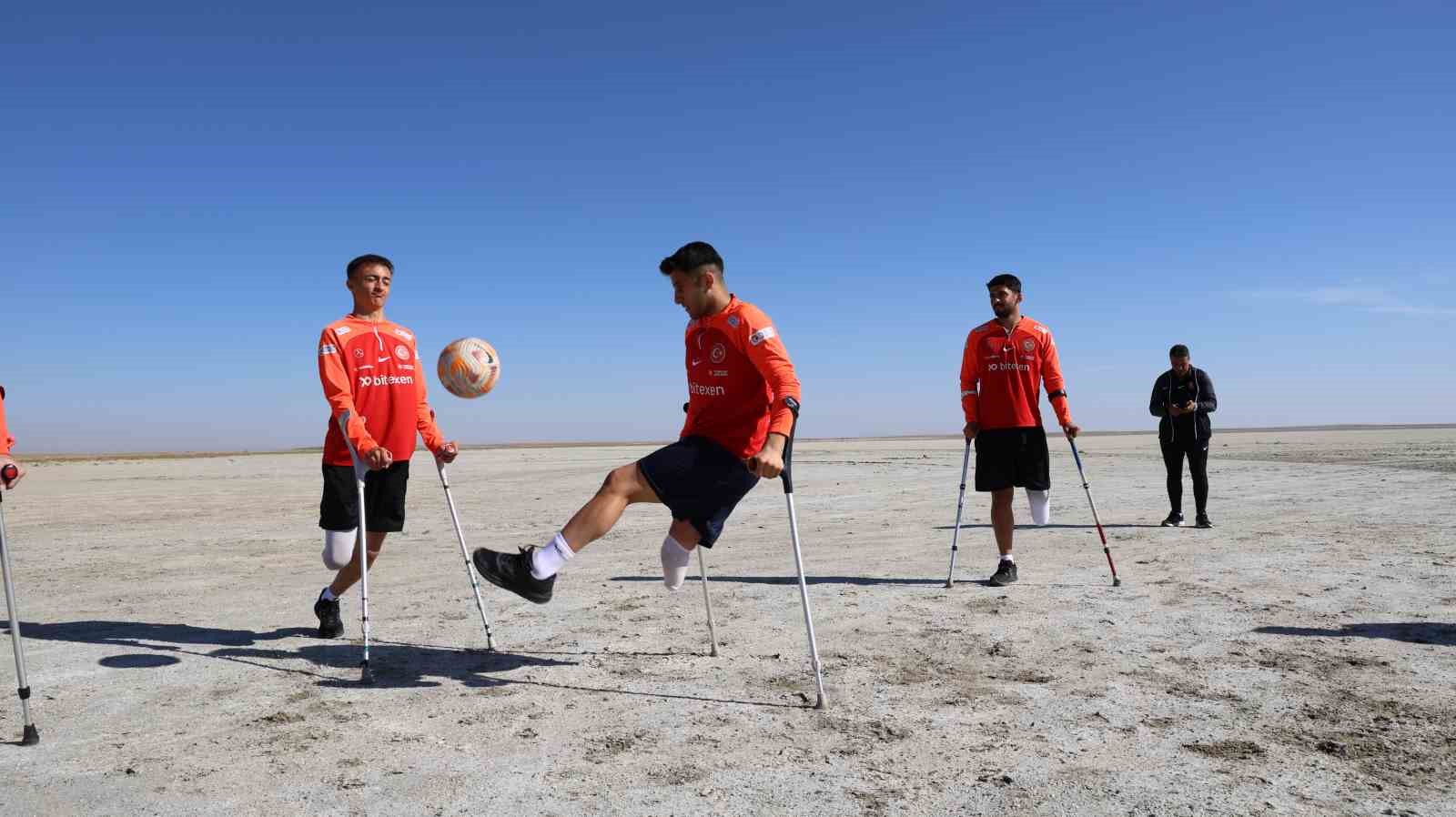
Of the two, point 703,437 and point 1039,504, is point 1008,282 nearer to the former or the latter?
point 1039,504

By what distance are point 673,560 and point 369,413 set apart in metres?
2.31

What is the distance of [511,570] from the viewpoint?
452 centimetres

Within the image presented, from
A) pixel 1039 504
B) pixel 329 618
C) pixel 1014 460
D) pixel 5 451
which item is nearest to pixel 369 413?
pixel 329 618

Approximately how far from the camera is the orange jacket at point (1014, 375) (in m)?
7.87

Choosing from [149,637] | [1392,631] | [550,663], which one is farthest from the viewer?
[149,637]

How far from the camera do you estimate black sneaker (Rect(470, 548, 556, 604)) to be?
14.9 ft

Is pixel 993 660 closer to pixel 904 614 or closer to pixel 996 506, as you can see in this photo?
pixel 904 614

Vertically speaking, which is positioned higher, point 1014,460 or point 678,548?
point 1014,460

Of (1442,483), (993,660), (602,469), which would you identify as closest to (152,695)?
→ (993,660)

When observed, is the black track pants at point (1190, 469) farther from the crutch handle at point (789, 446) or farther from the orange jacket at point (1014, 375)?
the crutch handle at point (789, 446)

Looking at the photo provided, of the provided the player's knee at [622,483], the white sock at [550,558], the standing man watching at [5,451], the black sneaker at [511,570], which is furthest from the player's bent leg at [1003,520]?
the standing man watching at [5,451]

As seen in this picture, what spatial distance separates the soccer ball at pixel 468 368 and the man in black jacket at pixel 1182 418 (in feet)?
30.3

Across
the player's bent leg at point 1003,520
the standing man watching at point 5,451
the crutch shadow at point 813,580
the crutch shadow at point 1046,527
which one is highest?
the standing man watching at point 5,451

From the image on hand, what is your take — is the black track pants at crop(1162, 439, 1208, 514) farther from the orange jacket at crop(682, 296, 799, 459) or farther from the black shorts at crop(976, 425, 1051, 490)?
the orange jacket at crop(682, 296, 799, 459)
